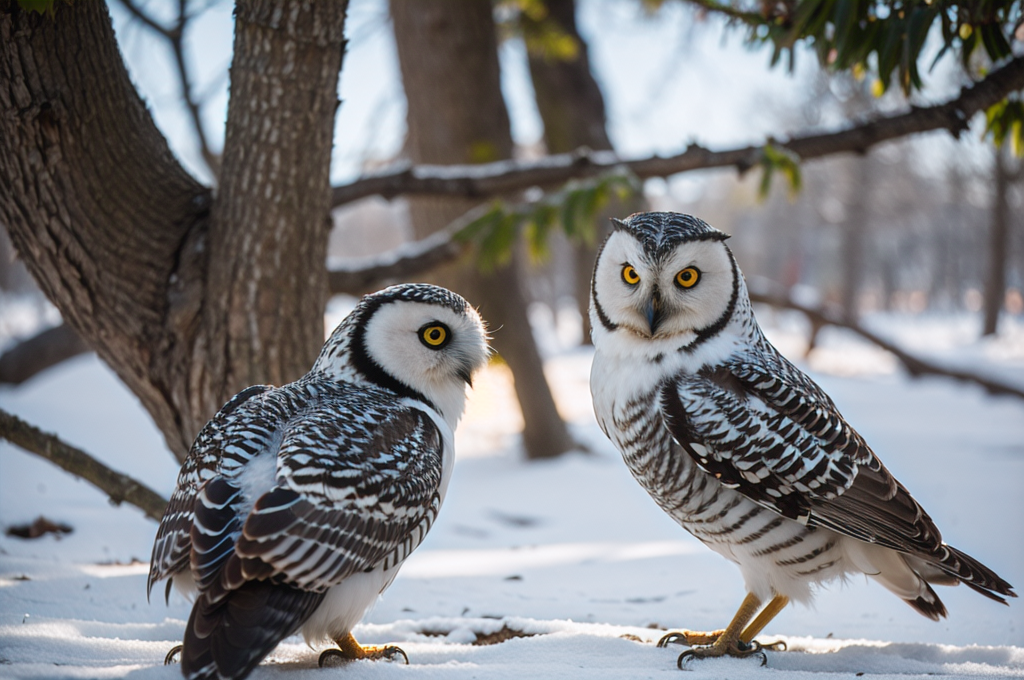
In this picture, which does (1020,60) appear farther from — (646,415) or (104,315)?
A: (104,315)

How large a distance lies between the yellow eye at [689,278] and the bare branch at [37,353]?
7145 millimetres

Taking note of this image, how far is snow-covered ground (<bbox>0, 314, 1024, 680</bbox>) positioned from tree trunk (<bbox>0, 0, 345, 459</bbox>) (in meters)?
0.95

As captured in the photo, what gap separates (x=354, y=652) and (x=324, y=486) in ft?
2.27

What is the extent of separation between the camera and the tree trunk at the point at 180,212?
2904 millimetres

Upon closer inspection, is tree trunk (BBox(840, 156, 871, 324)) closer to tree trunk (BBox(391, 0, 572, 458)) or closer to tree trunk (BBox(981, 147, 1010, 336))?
tree trunk (BBox(981, 147, 1010, 336))

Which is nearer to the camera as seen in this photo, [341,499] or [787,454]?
[341,499]

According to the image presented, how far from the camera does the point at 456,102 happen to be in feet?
23.7

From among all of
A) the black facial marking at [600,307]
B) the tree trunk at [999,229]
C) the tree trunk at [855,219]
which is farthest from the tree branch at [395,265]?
the tree trunk at [855,219]

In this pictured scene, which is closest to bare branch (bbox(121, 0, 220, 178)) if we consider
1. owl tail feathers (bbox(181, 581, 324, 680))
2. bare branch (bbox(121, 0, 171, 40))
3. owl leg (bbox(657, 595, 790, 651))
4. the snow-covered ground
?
bare branch (bbox(121, 0, 171, 40))

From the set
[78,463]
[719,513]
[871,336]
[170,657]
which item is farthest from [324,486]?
[871,336]

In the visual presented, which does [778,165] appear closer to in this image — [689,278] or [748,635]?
[689,278]

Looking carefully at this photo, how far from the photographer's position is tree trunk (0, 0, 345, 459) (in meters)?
2.90

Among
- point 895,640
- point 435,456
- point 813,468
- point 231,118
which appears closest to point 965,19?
point 813,468

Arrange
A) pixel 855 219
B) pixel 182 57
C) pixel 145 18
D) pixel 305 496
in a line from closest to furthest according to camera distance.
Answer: pixel 305 496, pixel 145 18, pixel 182 57, pixel 855 219
